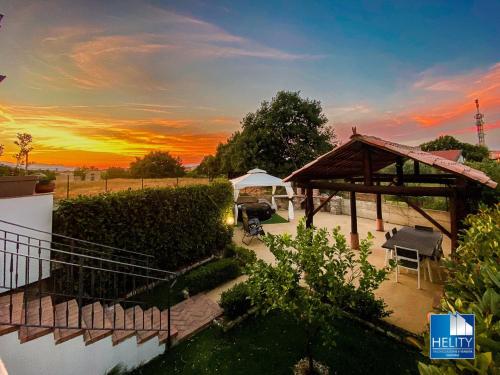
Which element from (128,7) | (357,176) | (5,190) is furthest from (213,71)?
(5,190)

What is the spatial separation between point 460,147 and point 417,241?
51.1 metres

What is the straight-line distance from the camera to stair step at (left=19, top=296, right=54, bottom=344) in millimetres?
3142

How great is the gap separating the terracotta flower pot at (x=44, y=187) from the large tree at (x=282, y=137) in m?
19.2

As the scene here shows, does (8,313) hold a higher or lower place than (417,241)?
lower

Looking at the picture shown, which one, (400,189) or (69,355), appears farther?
(400,189)

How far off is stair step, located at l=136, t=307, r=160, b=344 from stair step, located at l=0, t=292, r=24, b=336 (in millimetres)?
1722

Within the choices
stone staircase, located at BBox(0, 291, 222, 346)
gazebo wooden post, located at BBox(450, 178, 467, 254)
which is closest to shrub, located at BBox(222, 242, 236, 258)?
stone staircase, located at BBox(0, 291, 222, 346)

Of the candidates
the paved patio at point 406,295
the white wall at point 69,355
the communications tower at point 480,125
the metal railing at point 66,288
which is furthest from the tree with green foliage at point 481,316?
the communications tower at point 480,125

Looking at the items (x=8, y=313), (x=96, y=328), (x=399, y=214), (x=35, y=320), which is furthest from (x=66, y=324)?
(x=399, y=214)

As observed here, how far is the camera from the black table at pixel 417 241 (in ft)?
19.8

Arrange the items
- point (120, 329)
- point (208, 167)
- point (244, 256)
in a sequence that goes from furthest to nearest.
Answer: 1. point (208, 167)
2. point (244, 256)
3. point (120, 329)

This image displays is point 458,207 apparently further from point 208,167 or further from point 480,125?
point 480,125

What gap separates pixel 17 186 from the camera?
4758mm

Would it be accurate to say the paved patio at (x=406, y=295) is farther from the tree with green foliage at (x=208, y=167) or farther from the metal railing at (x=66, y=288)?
the tree with green foliage at (x=208, y=167)
